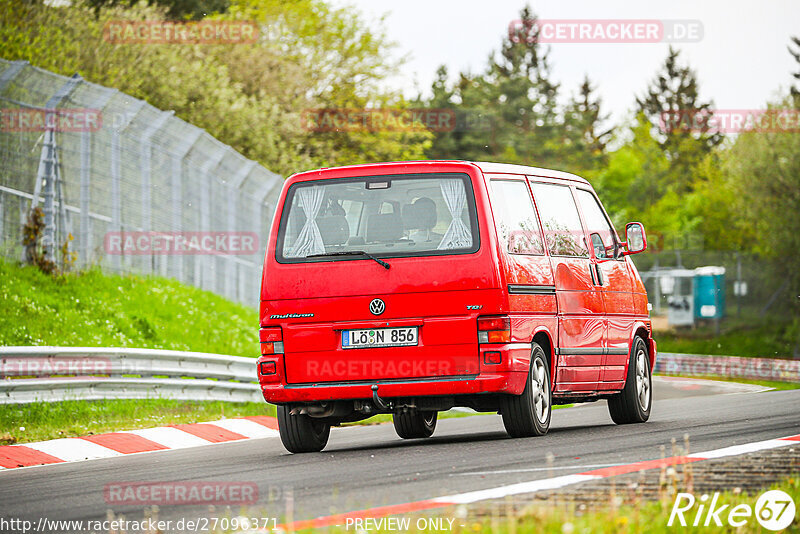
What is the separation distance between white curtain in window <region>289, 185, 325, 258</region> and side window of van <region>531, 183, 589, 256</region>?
6.37ft

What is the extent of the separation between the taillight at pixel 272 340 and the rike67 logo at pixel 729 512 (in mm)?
4865

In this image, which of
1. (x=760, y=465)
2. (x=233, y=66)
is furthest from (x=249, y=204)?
(x=233, y=66)

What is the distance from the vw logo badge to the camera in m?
10.4

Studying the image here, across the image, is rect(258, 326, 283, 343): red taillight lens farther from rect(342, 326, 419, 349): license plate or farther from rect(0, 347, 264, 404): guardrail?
rect(0, 347, 264, 404): guardrail

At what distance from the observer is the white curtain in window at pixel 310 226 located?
10641mm

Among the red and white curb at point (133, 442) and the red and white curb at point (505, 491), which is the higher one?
the red and white curb at point (505, 491)

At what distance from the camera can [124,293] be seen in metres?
21.0

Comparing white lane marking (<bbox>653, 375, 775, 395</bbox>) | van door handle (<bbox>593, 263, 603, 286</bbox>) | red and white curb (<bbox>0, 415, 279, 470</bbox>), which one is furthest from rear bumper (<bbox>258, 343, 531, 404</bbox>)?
white lane marking (<bbox>653, 375, 775, 395</bbox>)

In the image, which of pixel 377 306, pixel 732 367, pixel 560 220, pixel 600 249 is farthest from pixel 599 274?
pixel 732 367

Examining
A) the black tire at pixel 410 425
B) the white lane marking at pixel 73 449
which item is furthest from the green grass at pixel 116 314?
the black tire at pixel 410 425

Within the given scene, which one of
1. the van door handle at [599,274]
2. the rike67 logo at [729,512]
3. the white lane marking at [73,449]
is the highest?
the van door handle at [599,274]

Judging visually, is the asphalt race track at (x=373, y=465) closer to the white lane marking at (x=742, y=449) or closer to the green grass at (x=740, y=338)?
the white lane marking at (x=742, y=449)

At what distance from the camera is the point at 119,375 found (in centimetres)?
1545

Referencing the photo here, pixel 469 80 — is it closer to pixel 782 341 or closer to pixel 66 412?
pixel 782 341
